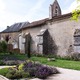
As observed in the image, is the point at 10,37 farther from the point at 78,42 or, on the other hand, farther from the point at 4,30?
the point at 78,42

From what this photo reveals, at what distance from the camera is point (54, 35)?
34.8 m

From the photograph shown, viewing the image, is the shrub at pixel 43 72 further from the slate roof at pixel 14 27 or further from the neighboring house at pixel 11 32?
the slate roof at pixel 14 27

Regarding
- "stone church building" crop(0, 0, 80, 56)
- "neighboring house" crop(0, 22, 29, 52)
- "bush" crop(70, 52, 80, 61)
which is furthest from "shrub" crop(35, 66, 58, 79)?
"neighboring house" crop(0, 22, 29, 52)

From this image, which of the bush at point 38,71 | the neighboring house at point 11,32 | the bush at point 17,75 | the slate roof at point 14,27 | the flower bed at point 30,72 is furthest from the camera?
the slate roof at point 14,27

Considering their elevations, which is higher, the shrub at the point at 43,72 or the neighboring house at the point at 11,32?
the neighboring house at the point at 11,32

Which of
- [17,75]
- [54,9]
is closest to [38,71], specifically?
[17,75]

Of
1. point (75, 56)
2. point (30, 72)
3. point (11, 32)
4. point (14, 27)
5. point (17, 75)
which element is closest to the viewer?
point (17, 75)

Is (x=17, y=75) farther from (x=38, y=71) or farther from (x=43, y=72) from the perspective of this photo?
(x=43, y=72)

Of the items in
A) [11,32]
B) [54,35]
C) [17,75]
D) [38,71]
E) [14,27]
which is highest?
[14,27]

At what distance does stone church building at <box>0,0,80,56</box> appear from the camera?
99.8 ft

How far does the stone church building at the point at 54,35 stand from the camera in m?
30.4

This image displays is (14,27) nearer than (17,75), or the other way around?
(17,75)

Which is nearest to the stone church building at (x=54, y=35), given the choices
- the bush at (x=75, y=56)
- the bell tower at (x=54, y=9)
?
the bell tower at (x=54, y=9)

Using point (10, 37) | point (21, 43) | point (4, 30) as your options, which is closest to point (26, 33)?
point (21, 43)
